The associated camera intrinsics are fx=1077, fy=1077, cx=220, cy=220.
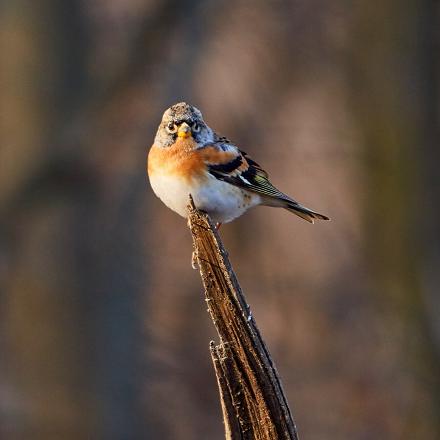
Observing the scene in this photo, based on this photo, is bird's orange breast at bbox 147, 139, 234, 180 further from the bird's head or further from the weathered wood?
the weathered wood

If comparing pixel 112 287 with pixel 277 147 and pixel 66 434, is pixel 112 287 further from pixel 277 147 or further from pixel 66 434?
pixel 277 147

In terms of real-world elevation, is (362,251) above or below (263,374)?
above

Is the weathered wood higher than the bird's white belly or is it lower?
lower

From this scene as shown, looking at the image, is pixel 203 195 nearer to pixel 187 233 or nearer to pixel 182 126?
pixel 182 126

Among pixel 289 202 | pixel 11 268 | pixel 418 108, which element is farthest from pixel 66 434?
pixel 289 202

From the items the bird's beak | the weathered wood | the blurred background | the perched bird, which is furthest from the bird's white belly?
the blurred background

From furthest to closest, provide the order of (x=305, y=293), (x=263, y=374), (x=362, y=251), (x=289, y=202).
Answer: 1. (x=305, y=293)
2. (x=362, y=251)
3. (x=289, y=202)
4. (x=263, y=374)

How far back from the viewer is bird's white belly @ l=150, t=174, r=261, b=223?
15.4ft

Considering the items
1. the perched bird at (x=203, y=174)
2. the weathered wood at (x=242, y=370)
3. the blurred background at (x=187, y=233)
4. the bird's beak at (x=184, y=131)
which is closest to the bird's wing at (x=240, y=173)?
the perched bird at (x=203, y=174)

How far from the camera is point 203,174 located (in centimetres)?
483

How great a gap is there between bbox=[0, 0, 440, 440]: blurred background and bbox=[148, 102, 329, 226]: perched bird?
143 inches

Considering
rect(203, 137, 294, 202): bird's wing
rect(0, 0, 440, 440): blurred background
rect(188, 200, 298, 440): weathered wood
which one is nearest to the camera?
rect(188, 200, 298, 440): weathered wood

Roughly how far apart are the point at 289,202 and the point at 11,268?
15.3 ft

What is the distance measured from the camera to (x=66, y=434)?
941 cm
